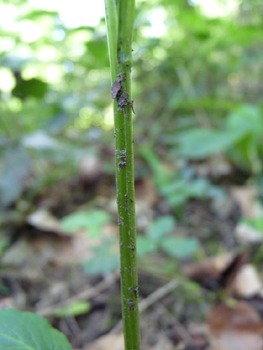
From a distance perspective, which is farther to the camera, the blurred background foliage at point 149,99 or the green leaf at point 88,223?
the blurred background foliage at point 149,99

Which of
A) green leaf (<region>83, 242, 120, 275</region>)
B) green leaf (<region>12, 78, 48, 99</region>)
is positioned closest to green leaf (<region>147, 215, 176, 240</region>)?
green leaf (<region>83, 242, 120, 275</region>)

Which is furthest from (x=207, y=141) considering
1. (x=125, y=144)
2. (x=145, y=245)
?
(x=125, y=144)

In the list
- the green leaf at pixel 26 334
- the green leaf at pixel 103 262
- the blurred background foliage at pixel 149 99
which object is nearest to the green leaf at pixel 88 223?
the green leaf at pixel 103 262

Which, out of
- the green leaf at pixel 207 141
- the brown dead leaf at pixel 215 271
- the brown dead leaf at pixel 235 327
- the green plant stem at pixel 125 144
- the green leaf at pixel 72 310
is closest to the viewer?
the green plant stem at pixel 125 144

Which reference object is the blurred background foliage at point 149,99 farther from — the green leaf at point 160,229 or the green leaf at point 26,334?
the green leaf at point 26,334

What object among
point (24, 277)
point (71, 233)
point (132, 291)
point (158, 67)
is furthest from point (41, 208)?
point (158, 67)

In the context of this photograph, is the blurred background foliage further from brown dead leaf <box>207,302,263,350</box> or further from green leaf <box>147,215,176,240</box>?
brown dead leaf <box>207,302,263,350</box>

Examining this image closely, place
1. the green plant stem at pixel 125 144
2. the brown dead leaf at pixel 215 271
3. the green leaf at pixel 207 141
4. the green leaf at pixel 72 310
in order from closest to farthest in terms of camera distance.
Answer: the green plant stem at pixel 125 144, the green leaf at pixel 72 310, the brown dead leaf at pixel 215 271, the green leaf at pixel 207 141
